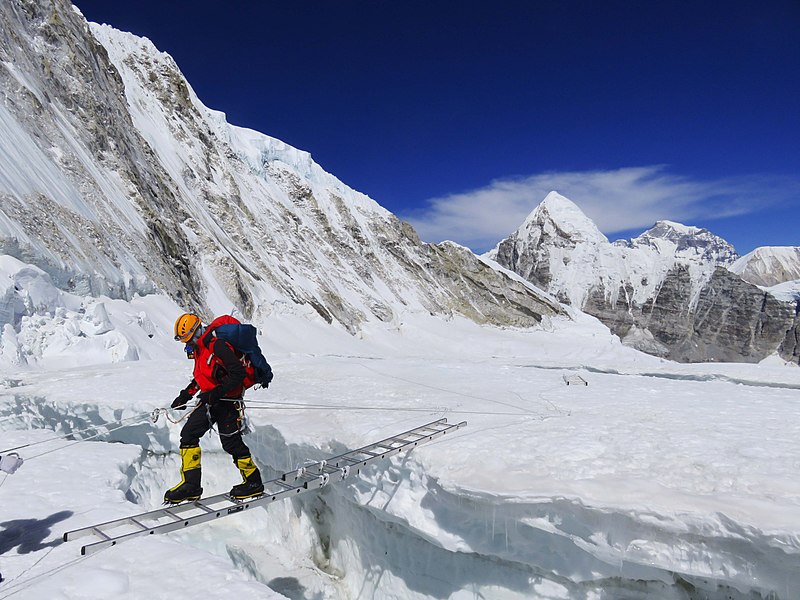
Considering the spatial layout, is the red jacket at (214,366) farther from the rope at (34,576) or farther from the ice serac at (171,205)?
the ice serac at (171,205)

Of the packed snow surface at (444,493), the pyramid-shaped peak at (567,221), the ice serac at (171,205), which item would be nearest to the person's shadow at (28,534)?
the packed snow surface at (444,493)

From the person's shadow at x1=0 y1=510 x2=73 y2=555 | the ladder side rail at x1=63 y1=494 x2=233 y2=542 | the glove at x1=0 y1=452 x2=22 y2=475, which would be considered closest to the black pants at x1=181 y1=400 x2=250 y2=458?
the ladder side rail at x1=63 y1=494 x2=233 y2=542

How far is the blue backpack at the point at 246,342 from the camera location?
5.07m

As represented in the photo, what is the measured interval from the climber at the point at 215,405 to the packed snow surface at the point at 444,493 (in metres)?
0.71

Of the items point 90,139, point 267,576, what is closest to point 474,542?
point 267,576

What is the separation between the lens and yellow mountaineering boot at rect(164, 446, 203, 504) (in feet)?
16.3

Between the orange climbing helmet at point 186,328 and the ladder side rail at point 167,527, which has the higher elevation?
the orange climbing helmet at point 186,328

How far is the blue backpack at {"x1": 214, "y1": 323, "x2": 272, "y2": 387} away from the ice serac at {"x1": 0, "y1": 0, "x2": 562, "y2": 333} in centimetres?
1427

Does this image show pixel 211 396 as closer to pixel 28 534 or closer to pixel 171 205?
pixel 28 534

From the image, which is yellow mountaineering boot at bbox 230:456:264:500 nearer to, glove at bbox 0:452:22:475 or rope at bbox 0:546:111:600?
rope at bbox 0:546:111:600

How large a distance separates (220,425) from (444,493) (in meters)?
2.29

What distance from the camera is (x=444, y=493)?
190 inches

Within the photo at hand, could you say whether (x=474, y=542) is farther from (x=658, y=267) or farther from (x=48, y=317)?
(x=658, y=267)

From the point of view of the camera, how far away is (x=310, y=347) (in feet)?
117
